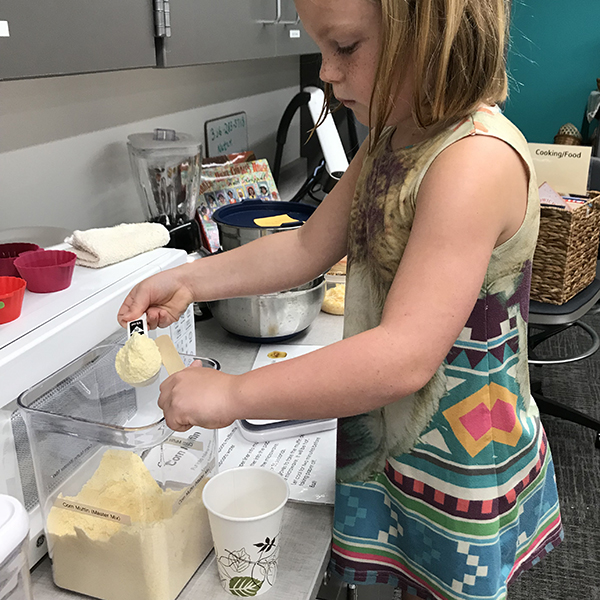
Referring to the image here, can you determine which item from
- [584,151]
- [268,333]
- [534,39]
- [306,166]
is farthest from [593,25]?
[268,333]

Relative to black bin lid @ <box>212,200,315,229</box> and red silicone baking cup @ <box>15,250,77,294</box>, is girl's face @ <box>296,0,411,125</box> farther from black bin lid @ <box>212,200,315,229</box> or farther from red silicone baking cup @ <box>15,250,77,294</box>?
black bin lid @ <box>212,200,315,229</box>

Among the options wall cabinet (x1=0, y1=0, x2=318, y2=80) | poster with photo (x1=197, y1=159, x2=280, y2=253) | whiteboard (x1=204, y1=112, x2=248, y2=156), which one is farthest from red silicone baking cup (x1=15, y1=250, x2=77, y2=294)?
whiteboard (x1=204, y1=112, x2=248, y2=156)

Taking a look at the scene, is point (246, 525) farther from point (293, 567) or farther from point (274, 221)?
point (274, 221)

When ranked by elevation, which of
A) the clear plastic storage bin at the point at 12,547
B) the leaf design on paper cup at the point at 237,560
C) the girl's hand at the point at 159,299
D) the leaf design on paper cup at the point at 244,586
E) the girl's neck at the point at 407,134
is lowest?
the leaf design on paper cup at the point at 244,586

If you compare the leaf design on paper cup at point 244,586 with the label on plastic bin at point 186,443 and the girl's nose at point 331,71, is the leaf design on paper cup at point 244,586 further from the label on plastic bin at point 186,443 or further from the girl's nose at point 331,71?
the girl's nose at point 331,71

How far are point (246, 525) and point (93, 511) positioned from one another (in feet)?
0.54

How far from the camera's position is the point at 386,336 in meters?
0.56

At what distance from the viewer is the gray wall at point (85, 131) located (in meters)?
1.14

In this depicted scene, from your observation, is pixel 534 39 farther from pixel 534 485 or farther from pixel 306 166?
pixel 534 485

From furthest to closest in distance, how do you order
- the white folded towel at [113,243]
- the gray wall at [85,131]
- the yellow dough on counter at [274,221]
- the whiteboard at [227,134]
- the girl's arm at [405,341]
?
the whiteboard at [227,134]
the yellow dough on counter at [274,221]
the gray wall at [85,131]
the white folded towel at [113,243]
the girl's arm at [405,341]

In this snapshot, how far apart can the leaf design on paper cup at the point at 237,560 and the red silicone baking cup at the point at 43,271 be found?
399 millimetres

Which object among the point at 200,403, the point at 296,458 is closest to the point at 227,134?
the point at 296,458

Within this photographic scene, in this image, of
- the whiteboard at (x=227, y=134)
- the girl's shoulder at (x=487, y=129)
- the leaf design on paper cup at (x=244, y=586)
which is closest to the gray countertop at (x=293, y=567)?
the leaf design on paper cup at (x=244, y=586)

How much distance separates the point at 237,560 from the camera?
65 centimetres
